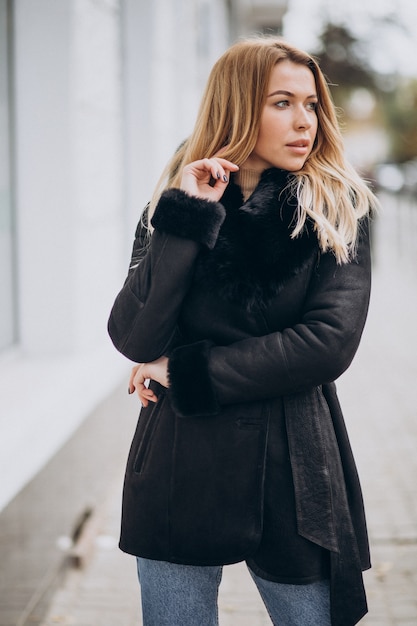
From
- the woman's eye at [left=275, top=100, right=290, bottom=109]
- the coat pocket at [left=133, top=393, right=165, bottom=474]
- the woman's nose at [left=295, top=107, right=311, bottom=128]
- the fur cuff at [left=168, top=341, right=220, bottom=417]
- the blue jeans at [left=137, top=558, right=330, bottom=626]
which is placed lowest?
the blue jeans at [left=137, top=558, right=330, bottom=626]

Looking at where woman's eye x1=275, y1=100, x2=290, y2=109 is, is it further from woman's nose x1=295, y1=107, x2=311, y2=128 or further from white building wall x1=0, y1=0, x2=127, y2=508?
white building wall x1=0, y1=0, x2=127, y2=508

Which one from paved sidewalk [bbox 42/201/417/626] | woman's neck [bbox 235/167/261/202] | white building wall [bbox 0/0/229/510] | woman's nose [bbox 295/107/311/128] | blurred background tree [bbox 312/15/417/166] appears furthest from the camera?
blurred background tree [bbox 312/15/417/166]

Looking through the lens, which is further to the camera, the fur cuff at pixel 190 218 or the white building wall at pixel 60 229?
the white building wall at pixel 60 229

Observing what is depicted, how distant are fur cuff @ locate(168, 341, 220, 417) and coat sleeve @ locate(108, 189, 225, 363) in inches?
3.1

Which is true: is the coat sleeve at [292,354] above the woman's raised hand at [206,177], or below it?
below

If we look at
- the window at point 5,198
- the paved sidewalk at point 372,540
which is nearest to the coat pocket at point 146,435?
the paved sidewalk at point 372,540

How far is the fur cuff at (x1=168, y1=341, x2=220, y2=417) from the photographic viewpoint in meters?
2.00

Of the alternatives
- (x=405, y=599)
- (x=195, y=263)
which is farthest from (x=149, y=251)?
(x=405, y=599)

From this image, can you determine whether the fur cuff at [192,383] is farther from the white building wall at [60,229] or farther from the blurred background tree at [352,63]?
the blurred background tree at [352,63]

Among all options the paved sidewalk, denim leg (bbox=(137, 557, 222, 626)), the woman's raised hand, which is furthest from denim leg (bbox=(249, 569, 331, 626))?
the paved sidewalk

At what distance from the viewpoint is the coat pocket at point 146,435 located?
7.06 ft

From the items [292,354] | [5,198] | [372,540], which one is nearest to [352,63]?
[372,540]

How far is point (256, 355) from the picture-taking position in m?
1.96

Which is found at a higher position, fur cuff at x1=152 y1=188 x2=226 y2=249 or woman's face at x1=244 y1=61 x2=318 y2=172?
woman's face at x1=244 y1=61 x2=318 y2=172
